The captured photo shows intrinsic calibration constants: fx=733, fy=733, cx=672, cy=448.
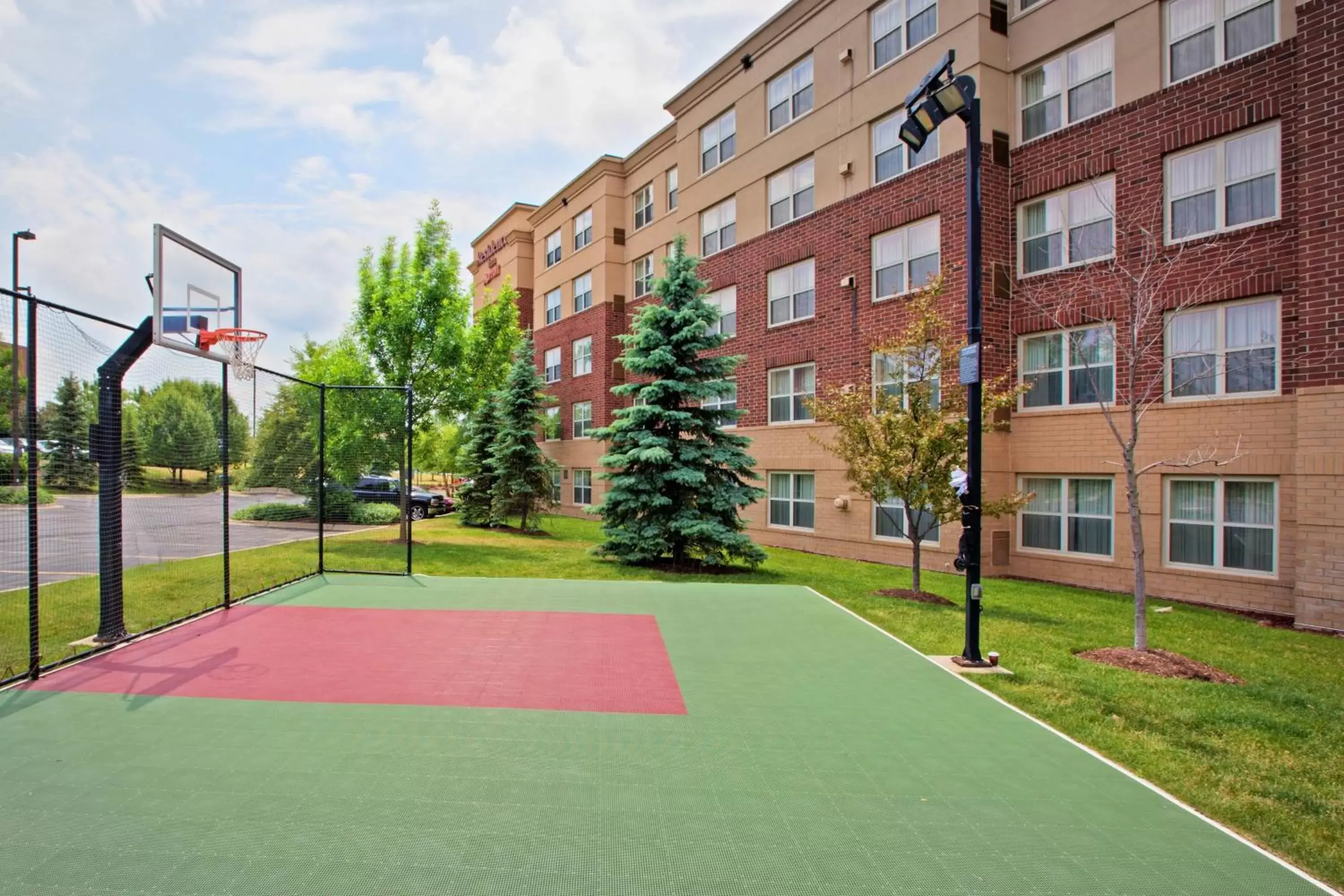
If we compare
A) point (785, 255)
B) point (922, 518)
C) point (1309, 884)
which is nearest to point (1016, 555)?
point (922, 518)

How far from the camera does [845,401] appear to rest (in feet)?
39.6

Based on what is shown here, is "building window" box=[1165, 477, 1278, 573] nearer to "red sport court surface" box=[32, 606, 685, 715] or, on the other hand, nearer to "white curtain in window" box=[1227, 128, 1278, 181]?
"white curtain in window" box=[1227, 128, 1278, 181]

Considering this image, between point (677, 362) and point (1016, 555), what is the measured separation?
26.3 ft

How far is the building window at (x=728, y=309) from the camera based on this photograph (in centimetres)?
2130

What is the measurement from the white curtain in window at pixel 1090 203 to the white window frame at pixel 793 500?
8087 millimetres

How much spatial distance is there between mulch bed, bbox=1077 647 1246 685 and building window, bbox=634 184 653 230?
2201 centimetres

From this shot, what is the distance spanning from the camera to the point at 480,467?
2620 cm

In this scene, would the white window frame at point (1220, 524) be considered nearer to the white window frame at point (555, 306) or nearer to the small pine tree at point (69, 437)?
the small pine tree at point (69, 437)

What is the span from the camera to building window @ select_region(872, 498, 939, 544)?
631 inches

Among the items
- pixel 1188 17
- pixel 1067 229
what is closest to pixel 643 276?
pixel 1067 229

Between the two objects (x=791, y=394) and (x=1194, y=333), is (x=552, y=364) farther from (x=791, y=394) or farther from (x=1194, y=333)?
(x=1194, y=333)

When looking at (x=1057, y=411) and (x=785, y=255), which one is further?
(x=785, y=255)

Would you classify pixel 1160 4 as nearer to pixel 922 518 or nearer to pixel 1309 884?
pixel 922 518

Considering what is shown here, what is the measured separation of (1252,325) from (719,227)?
1385 cm
